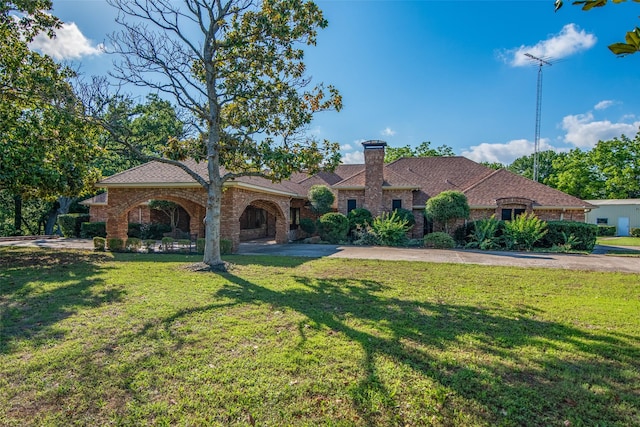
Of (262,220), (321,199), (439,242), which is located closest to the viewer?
(439,242)

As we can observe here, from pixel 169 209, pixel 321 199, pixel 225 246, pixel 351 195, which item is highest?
pixel 351 195

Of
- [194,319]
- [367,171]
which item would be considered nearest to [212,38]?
[194,319]

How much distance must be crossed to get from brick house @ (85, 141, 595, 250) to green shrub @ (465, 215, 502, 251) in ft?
7.42

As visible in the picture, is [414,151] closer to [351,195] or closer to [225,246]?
[351,195]

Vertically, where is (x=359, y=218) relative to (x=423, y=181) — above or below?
below

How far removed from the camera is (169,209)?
2192 centimetres

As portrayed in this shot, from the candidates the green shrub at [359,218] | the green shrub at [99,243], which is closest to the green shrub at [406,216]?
the green shrub at [359,218]

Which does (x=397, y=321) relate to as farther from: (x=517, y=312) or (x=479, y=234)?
(x=479, y=234)

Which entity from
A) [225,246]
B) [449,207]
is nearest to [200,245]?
[225,246]

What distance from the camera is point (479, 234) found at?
730 inches

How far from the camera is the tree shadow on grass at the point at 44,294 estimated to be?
517 centimetres

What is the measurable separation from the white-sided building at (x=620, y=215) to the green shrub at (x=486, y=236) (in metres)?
26.0

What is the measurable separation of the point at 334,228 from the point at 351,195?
4.12 meters

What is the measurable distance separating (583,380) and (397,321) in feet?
8.28
